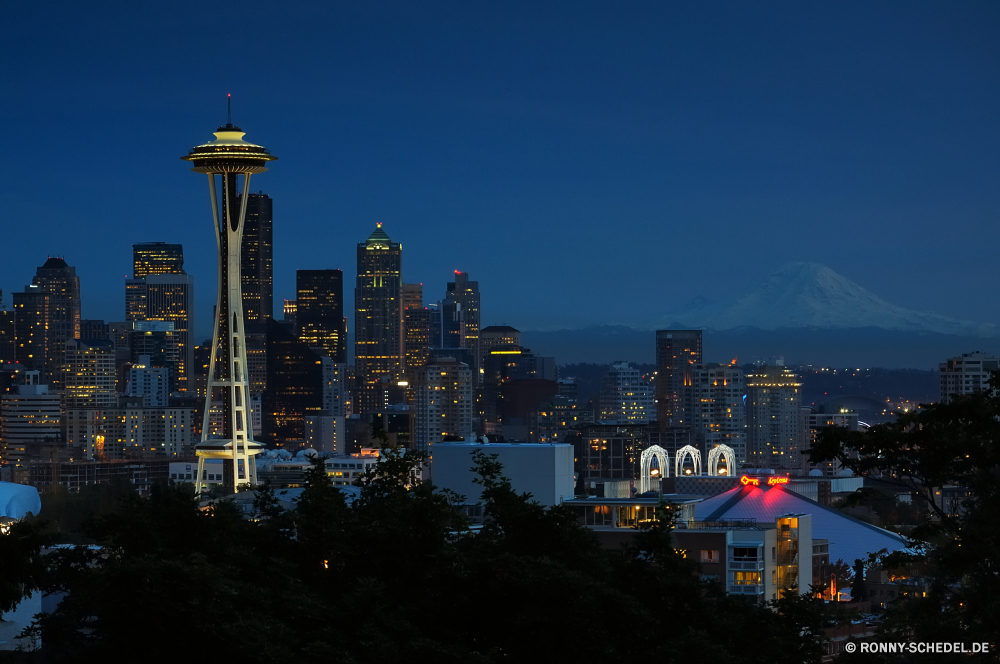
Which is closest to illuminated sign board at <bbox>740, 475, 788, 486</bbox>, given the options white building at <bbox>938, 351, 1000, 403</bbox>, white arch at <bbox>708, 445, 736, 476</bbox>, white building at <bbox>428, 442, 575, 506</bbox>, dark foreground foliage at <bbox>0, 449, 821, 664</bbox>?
white arch at <bbox>708, 445, 736, 476</bbox>

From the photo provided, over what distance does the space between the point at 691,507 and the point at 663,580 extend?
4349cm

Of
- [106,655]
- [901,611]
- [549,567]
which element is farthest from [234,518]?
[901,611]

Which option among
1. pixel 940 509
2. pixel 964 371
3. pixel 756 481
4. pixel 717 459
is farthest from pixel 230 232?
pixel 964 371

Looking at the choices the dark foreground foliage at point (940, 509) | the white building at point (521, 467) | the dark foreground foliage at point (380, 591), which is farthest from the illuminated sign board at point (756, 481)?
the dark foreground foliage at point (940, 509)

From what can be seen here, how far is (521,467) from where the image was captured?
62906 millimetres

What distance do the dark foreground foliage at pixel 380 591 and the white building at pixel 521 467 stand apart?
32.8 m

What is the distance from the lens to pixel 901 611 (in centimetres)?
2500

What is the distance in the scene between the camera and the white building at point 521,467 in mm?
62688

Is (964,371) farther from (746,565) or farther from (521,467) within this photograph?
(521,467)

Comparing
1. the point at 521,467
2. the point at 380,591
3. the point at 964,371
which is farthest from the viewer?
the point at 964,371

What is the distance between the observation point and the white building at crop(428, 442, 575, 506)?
62.7m

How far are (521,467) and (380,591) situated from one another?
38.2 meters

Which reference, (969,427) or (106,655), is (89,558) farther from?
(969,427)

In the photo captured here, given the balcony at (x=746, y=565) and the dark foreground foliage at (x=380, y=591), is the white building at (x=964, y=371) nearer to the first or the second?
the balcony at (x=746, y=565)
